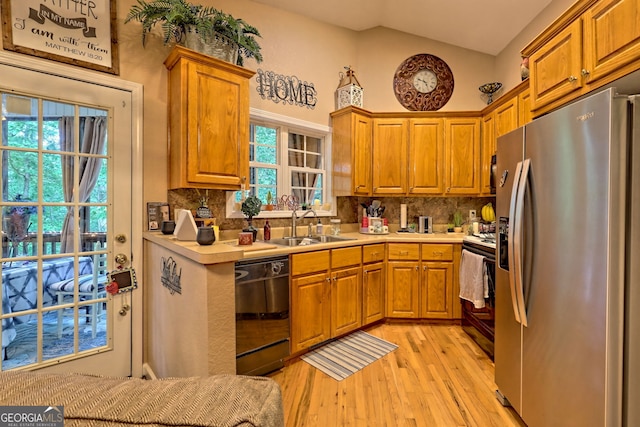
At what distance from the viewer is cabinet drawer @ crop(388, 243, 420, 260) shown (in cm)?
310

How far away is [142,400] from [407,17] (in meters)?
4.11

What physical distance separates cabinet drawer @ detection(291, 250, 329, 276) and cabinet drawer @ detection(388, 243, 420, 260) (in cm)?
92

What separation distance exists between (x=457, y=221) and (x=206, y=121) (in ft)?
10.2

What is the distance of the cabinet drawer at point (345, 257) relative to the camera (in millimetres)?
2611

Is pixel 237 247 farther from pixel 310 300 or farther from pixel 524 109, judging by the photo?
pixel 524 109

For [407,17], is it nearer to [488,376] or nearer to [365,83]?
[365,83]

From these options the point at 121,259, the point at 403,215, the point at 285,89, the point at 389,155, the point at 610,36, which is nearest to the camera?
the point at 610,36

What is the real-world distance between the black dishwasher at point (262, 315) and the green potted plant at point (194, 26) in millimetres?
1679

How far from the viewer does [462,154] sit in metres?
3.39

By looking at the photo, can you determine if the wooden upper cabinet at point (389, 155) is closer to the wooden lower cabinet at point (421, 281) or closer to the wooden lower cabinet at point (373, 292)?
the wooden lower cabinet at point (421, 281)

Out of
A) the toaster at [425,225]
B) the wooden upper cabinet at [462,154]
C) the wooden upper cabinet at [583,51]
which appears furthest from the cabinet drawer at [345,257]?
the wooden upper cabinet at [583,51]

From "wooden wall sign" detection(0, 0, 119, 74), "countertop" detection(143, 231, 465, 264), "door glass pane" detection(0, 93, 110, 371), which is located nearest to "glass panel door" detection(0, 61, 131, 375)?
"door glass pane" detection(0, 93, 110, 371)

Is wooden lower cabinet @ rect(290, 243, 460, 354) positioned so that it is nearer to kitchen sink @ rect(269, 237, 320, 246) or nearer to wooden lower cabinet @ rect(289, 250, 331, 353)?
wooden lower cabinet @ rect(289, 250, 331, 353)

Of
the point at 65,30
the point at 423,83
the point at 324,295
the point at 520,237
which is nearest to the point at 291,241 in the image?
the point at 324,295
